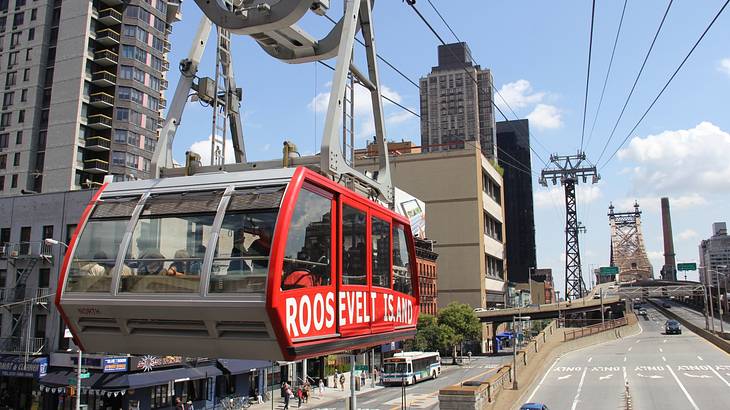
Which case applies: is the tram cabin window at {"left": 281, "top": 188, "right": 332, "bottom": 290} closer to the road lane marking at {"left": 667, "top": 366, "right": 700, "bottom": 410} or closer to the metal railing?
the road lane marking at {"left": 667, "top": 366, "right": 700, "bottom": 410}

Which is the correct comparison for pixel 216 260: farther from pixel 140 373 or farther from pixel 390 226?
pixel 140 373

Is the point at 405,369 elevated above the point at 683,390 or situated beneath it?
situated beneath

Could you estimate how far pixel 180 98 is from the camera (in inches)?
383

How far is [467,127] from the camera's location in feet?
616

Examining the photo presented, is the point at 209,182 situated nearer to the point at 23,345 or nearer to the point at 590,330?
the point at 23,345

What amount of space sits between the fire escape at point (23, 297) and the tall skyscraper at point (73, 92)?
76.3ft

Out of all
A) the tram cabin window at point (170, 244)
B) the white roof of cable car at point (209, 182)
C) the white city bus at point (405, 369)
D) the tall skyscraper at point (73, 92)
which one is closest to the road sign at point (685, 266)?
the white city bus at point (405, 369)

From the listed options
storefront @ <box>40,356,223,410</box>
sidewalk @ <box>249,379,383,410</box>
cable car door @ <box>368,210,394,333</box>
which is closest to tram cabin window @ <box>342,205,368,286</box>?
cable car door @ <box>368,210,394,333</box>

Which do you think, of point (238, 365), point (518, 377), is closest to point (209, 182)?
point (238, 365)

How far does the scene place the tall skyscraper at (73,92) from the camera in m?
57.5

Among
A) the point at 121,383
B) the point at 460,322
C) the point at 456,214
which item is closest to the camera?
the point at 121,383

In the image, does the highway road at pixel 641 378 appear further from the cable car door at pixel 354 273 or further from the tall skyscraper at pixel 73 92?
the tall skyscraper at pixel 73 92

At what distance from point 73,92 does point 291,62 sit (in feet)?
180

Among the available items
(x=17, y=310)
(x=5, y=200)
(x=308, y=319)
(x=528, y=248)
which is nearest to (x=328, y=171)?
(x=308, y=319)
